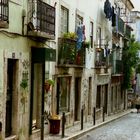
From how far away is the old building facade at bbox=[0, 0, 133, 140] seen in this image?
Answer: 16.3m

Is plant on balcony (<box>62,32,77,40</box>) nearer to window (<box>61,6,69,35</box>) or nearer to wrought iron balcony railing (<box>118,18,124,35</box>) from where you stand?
window (<box>61,6,69,35</box>)

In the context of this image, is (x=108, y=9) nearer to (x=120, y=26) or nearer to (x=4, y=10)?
(x=120, y=26)

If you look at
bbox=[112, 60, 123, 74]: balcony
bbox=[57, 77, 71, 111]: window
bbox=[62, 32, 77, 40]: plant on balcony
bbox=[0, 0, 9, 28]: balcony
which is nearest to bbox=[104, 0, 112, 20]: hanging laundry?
bbox=[112, 60, 123, 74]: balcony

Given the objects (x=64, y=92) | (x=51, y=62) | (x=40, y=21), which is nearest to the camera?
(x=40, y=21)

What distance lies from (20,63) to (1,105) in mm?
1989

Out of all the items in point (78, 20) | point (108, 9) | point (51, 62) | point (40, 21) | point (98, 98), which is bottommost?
point (98, 98)

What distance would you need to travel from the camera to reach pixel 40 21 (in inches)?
695

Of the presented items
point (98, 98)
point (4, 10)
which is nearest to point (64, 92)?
point (98, 98)

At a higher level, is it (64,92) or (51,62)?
(51,62)

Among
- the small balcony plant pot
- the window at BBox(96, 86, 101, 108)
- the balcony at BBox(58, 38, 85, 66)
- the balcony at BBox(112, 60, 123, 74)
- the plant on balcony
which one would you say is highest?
the plant on balcony

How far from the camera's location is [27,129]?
17.9 metres

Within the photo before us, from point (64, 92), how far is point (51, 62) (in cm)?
330

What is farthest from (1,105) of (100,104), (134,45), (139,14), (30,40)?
(139,14)

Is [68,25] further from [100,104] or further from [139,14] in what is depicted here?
[139,14]
